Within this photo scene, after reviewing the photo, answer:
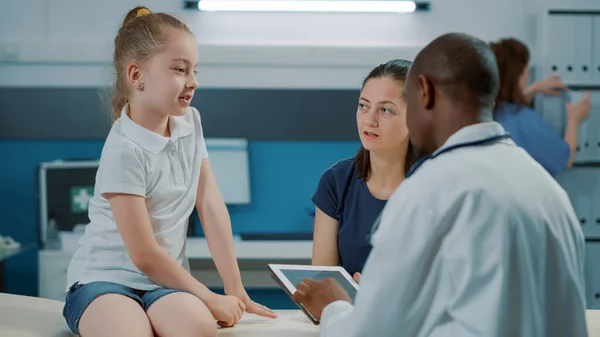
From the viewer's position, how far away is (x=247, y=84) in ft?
13.4

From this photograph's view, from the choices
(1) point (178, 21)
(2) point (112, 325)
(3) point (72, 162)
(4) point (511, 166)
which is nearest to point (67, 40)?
(3) point (72, 162)

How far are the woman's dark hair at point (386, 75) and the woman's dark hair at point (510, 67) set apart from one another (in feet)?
5.24

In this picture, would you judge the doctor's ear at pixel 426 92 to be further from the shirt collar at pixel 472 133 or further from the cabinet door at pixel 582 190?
the cabinet door at pixel 582 190

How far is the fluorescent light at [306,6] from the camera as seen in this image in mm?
4094

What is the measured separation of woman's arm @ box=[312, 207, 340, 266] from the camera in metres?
1.93

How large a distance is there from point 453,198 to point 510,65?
2676 mm

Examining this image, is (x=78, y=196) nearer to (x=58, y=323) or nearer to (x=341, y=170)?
(x=341, y=170)

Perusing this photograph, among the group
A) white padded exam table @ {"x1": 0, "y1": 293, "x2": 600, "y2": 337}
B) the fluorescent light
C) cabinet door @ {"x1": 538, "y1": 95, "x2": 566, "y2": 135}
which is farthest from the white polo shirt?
cabinet door @ {"x1": 538, "y1": 95, "x2": 566, "y2": 135}

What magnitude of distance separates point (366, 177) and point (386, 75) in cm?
28

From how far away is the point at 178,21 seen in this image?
157cm

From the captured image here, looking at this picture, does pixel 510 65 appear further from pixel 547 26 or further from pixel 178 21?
pixel 178 21

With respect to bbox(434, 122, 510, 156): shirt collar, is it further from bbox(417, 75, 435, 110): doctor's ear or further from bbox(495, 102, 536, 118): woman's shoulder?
bbox(495, 102, 536, 118): woman's shoulder

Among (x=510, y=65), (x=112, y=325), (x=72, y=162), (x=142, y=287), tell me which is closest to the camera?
(x=112, y=325)

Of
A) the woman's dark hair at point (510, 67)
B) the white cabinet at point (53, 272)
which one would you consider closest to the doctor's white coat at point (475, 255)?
the woman's dark hair at point (510, 67)
